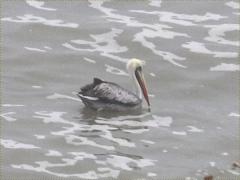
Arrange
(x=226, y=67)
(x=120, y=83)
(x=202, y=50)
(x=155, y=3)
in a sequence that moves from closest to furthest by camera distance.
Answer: (x=120, y=83)
(x=226, y=67)
(x=202, y=50)
(x=155, y=3)

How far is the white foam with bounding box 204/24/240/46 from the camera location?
48.1 feet

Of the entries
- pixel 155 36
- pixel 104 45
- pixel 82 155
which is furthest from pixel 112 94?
pixel 155 36

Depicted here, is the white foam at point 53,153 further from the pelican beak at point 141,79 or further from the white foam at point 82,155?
the pelican beak at point 141,79

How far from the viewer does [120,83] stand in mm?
13000

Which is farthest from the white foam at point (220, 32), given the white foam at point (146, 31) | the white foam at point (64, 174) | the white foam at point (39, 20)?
the white foam at point (64, 174)

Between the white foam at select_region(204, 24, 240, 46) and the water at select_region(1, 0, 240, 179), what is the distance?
2 cm

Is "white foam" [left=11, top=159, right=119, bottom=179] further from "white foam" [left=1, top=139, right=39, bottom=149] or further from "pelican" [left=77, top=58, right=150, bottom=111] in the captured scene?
"pelican" [left=77, top=58, right=150, bottom=111]

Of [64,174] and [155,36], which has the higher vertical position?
[155,36]

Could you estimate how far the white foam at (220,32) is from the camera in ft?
48.1

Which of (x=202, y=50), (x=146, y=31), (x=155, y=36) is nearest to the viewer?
(x=202, y=50)

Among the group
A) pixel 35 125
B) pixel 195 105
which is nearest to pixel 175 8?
pixel 195 105

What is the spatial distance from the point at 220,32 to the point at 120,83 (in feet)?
9.11

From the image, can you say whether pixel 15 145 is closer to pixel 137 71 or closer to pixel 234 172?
pixel 234 172

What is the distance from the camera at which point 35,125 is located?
35.4ft
